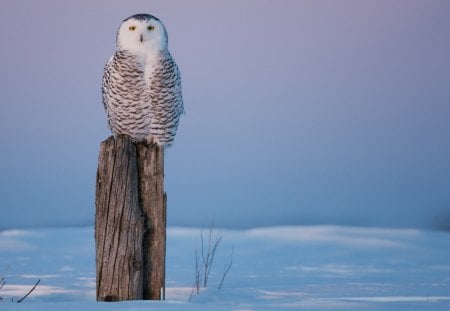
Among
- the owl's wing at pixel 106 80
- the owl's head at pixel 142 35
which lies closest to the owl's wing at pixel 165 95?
the owl's head at pixel 142 35

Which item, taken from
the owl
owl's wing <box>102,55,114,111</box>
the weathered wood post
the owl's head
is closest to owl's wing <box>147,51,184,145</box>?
the owl

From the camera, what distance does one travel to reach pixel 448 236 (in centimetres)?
1590

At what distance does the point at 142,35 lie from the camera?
20.4ft

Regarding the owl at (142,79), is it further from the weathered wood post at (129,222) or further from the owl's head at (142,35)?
the weathered wood post at (129,222)

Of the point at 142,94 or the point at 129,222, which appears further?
the point at 142,94

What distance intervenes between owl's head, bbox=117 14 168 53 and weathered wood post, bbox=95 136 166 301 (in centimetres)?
105

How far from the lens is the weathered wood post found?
534 cm

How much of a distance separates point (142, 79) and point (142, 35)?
0.36 meters

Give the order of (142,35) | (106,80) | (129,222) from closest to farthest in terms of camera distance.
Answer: (129,222), (142,35), (106,80)

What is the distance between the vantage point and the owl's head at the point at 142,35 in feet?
20.4

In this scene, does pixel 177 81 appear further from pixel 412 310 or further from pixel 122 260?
pixel 412 310

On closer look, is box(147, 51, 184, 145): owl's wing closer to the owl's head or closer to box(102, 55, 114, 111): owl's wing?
the owl's head

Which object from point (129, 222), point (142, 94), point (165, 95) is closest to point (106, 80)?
point (142, 94)

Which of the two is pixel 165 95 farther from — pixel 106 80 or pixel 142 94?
pixel 106 80
